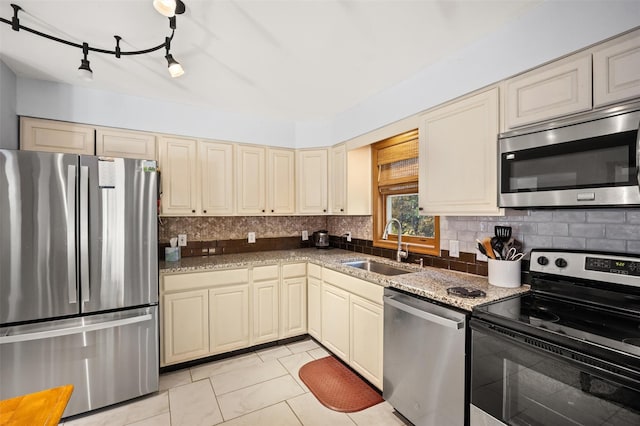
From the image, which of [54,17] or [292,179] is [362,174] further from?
[54,17]

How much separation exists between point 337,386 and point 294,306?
97 cm

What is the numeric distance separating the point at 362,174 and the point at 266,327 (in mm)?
1898

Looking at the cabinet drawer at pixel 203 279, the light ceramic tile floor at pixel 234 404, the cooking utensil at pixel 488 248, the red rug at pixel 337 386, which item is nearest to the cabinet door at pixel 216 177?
the cabinet drawer at pixel 203 279

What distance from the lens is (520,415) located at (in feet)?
4.23

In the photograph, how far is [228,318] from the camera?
9.12ft

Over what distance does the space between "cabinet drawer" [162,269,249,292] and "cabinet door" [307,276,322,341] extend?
0.68m

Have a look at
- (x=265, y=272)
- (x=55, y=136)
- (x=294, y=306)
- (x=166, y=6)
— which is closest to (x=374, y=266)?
(x=294, y=306)

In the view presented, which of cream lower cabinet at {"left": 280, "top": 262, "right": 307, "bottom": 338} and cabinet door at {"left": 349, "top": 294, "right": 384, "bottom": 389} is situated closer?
cabinet door at {"left": 349, "top": 294, "right": 384, "bottom": 389}

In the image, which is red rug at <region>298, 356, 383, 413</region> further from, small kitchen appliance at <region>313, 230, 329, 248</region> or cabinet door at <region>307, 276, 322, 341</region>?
small kitchen appliance at <region>313, 230, 329, 248</region>

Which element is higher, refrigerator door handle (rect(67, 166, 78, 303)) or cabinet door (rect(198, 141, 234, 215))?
cabinet door (rect(198, 141, 234, 215))

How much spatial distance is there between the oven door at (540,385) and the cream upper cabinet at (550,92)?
1.11 meters

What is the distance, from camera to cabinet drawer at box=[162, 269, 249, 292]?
2.53 meters

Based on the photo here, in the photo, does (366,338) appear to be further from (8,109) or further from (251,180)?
(8,109)

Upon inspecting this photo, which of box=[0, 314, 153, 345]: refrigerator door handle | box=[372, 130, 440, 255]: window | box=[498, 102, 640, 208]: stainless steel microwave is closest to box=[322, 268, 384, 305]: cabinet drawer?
box=[372, 130, 440, 255]: window
